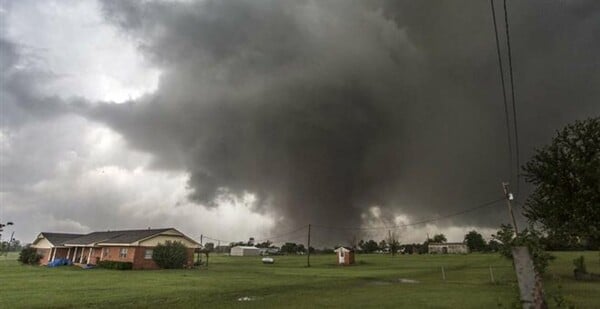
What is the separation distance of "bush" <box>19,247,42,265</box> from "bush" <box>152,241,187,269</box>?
3043cm

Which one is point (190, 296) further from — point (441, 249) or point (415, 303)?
→ point (441, 249)

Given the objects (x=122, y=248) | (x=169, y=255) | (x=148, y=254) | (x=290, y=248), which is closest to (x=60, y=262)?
(x=122, y=248)

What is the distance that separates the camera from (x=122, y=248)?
5247 cm

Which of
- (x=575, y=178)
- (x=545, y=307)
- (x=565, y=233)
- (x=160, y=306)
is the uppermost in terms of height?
(x=575, y=178)

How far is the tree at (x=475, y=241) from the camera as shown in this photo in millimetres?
161550

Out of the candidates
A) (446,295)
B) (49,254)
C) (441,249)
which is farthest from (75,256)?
(441,249)

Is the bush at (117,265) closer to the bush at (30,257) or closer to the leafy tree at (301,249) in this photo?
the bush at (30,257)

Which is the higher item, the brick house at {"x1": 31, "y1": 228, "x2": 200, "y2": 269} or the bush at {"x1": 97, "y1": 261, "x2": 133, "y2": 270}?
the brick house at {"x1": 31, "y1": 228, "x2": 200, "y2": 269}

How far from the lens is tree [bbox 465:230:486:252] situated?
162 m

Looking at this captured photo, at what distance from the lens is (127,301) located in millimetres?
19953

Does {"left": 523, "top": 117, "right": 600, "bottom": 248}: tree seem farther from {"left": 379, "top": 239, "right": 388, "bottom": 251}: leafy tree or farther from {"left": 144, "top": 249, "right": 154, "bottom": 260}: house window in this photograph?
{"left": 379, "top": 239, "right": 388, "bottom": 251}: leafy tree

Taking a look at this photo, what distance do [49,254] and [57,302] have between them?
193 feet

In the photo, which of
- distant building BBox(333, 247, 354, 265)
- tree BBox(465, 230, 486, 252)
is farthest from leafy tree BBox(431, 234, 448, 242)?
distant building BBox(333, 247, 354, 265)

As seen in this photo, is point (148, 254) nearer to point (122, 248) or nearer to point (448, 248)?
point (122, 248)
